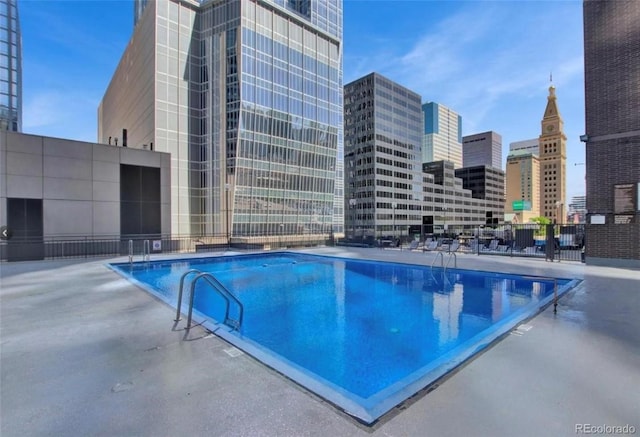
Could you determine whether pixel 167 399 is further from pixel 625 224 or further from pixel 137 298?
pixel 625 224

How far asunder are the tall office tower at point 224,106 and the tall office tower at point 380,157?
1679 inches

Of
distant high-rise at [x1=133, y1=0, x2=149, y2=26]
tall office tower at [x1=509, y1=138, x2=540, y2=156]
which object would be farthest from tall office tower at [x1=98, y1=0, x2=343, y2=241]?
tall office tower at [x1=509, y1=138, x2=540, y2=156]

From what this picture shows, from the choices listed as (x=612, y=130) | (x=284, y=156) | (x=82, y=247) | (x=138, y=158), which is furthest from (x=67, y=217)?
(x=284, y=156)

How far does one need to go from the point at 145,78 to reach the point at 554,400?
48.6 meters

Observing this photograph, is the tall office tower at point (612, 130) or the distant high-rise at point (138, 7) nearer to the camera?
the tall office tower at point (612, 130)

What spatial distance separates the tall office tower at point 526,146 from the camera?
509 feet

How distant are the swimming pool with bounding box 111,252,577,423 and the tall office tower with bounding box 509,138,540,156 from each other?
174 meters

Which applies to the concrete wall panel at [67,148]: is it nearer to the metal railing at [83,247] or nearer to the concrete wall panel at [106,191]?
the concrete wall panel at [106,191]

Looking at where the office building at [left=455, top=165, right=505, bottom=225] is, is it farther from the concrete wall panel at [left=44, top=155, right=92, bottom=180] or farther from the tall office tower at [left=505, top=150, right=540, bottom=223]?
the concrete wall panel at [left=44, top=155, right=92, bottom=180]

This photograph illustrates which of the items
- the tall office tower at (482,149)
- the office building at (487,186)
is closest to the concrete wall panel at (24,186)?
the office building at (487,186)

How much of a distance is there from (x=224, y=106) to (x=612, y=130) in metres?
38.0

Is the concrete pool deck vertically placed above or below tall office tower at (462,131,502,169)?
below

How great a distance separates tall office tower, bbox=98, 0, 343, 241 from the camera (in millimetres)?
38562

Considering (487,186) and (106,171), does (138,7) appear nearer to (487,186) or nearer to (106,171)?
(106,171)
